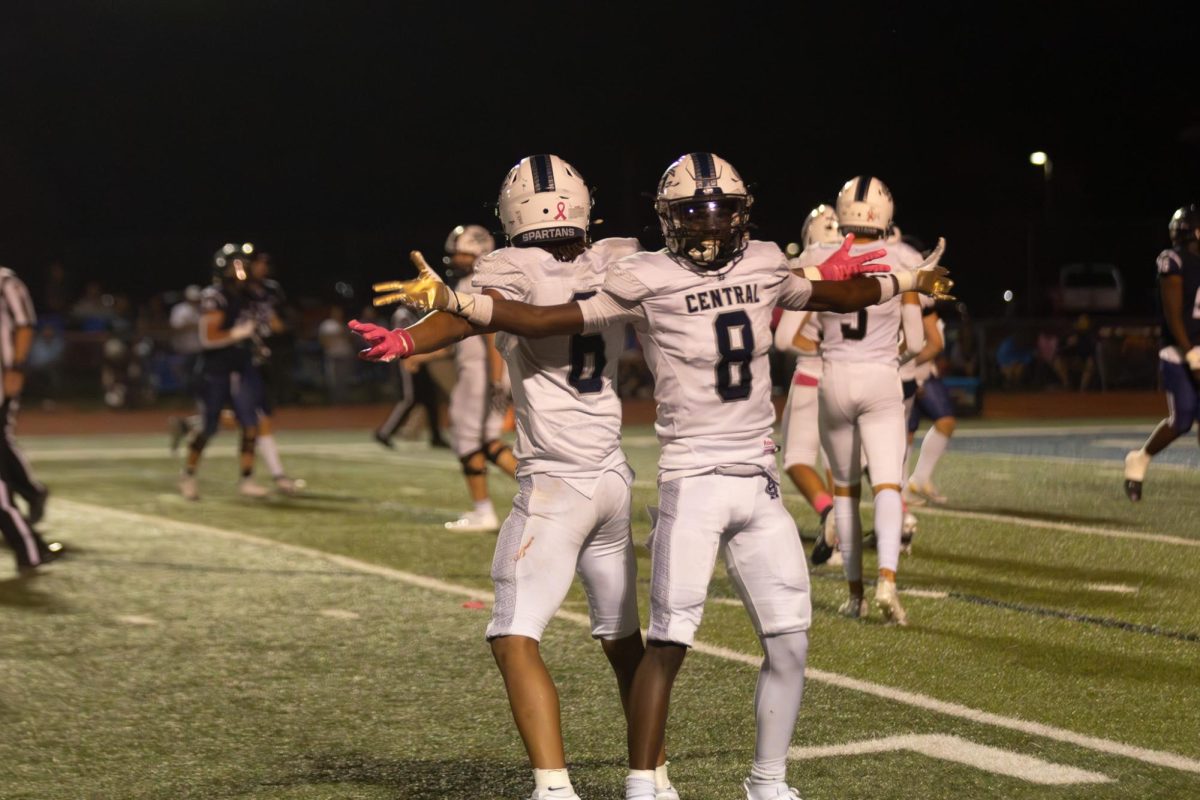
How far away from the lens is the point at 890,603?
6301mm

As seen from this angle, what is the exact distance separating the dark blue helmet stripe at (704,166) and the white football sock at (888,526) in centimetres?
278

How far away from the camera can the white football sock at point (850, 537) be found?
6.47 metres

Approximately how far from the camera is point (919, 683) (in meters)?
5.33

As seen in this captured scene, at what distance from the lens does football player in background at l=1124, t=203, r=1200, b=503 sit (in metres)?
9.45

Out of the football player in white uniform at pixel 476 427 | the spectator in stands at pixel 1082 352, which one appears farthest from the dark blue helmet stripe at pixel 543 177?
the spectator in stands at pixel 1082 352

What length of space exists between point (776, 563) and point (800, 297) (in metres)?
0.70

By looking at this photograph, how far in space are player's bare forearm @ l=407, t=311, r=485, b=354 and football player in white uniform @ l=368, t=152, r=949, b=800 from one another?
94 mm

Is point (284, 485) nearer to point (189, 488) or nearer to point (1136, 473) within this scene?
point (189, 488)

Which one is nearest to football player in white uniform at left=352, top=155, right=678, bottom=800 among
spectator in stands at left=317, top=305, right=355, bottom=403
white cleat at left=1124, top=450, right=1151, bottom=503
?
white cleat at left=1124, top=450, right=1151, bottom=503

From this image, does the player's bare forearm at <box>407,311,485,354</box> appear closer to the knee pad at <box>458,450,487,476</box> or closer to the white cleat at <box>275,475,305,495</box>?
the knee pad at <box>458,450,487,476</box>

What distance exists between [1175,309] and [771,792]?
6615mm

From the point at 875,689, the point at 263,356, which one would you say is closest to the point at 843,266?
the point at 875,689

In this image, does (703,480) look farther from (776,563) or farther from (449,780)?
(449,780)

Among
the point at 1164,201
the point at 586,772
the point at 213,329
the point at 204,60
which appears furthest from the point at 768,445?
the point at 1164,201
